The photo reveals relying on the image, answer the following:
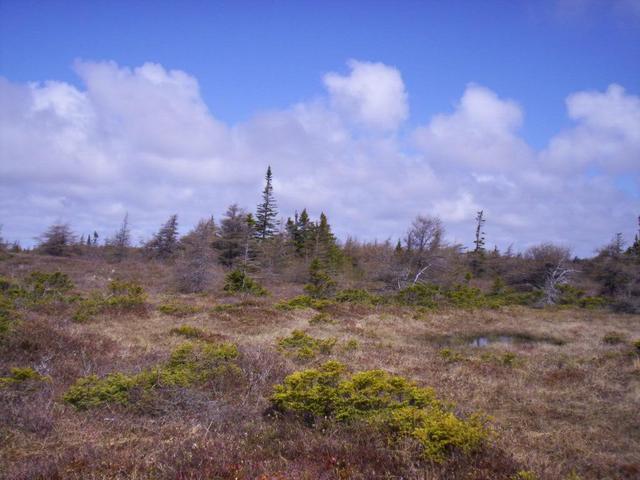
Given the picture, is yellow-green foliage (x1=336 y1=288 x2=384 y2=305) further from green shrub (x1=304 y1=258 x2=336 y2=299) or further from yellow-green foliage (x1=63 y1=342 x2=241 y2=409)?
yellow-green foliage (x1=63 y1=342 x2=241 y2=409)

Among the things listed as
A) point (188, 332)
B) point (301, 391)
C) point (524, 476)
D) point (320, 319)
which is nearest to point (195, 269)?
point (320, 319)

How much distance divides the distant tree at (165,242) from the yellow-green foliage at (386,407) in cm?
4251

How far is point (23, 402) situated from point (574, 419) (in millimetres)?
9434

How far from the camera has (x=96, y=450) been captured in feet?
16.0

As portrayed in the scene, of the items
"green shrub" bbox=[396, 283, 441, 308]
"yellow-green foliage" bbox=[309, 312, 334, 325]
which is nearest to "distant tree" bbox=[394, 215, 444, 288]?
"green shrub" bbox=[396, 283, 441, 308]

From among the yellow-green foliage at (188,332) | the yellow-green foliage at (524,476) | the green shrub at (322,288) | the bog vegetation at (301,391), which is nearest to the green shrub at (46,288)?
the bog vegetation at (301,391)

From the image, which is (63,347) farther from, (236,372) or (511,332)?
(511,332)

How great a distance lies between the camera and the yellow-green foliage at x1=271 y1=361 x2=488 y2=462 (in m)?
5.02

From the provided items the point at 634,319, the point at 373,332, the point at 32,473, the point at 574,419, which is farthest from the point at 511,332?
the point at 32,473

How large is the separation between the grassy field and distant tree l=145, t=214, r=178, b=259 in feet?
99.2

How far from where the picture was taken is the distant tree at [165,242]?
153ft

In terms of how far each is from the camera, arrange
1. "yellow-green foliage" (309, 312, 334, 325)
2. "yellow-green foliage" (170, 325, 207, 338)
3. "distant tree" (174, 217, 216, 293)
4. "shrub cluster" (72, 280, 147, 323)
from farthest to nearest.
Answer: "distant tree" (174, 217, 216, 293) < "yellow-green foliage" (309, 312, 334, 325) < "shrub cluster" (72, 280, 147, 323) < "yellow-green foliage" (170, 325, 207, 338)

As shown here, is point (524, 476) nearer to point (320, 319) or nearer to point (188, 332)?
point (188, 332)

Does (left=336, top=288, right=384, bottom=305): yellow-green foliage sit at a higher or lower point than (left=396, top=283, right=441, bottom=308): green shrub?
lower
